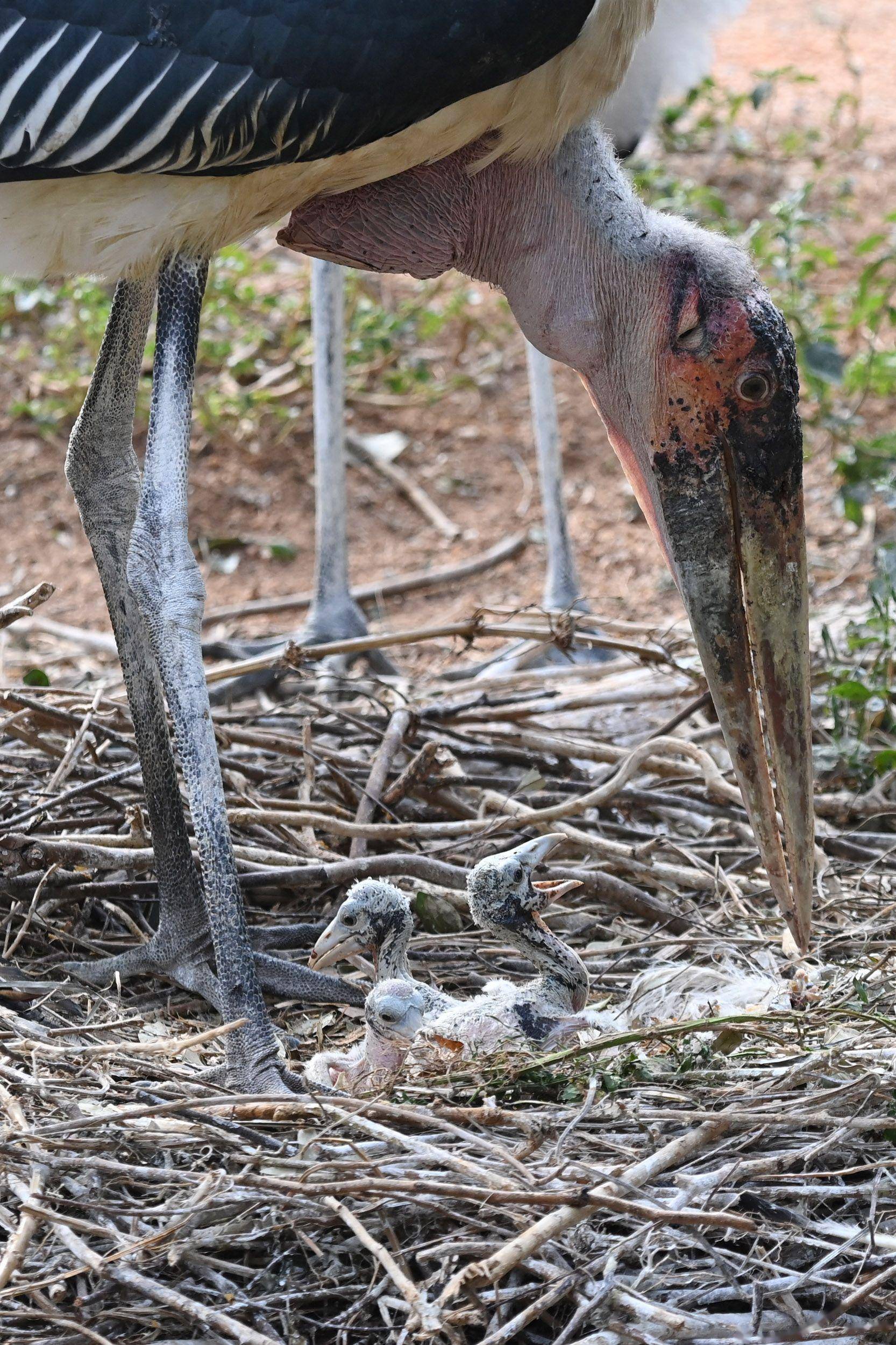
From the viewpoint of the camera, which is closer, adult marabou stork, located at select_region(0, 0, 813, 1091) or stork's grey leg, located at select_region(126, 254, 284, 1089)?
adult marabou stork, located at select_region(0, 0, 813, 1091)

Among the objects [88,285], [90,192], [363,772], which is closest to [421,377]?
[88,285]

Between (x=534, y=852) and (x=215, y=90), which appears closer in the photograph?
(x=215, y=90)

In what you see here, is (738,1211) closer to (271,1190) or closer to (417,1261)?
(417,1261)

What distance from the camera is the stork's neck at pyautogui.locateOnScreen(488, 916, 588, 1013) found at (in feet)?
9.50

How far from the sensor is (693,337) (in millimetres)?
3191

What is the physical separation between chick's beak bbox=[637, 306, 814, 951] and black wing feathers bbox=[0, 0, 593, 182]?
834 millimetres

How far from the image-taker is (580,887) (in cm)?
368

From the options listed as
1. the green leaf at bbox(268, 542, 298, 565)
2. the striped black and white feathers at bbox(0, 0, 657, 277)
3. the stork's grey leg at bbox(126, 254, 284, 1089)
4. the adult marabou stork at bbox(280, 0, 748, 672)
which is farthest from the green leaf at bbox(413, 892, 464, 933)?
the green leaf at bbox(268, 542, 298, 565)

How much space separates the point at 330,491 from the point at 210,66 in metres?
2.65

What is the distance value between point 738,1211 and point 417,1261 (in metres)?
0.46

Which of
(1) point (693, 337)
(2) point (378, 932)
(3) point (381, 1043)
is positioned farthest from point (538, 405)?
(3) point (381, 1043)

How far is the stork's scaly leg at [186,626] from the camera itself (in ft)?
9.71

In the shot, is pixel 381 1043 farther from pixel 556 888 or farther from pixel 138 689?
pixel 138 689

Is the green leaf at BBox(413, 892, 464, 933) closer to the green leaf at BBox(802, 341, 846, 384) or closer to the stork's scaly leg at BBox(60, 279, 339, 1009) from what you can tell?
the stork's scaly leg at BBox(60, 279, 339, 1009)
